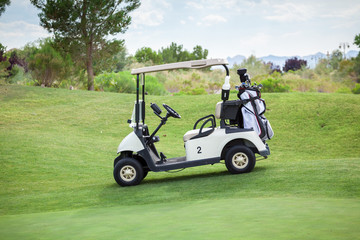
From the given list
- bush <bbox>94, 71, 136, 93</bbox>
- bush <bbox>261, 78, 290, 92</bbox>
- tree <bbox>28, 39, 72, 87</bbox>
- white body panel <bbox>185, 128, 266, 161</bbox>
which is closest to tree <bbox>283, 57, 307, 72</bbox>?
bush <bbox>261, 78, 290, 92</bbox>

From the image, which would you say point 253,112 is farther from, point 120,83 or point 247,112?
point 120,83

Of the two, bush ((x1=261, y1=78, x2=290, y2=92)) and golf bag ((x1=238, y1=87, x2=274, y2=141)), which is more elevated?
bush ((x1=261, y1=78, x2=290, y2=92))

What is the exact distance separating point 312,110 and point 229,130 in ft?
32.3

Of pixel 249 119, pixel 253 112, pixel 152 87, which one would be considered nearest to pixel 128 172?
pixel 249 119

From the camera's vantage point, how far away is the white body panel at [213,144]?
24.3ft

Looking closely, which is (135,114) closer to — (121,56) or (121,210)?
(121,210)

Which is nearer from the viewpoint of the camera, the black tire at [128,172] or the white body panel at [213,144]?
the white body panel at [213,144]

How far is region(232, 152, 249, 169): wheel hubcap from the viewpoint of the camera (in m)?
7.41

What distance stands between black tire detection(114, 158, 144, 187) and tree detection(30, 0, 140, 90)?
68.2ft

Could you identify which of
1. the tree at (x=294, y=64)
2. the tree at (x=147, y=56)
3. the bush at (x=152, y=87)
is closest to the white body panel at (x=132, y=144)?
the bush at (x=152, y=87)

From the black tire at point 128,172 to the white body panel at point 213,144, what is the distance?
868mm

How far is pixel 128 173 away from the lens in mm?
7656

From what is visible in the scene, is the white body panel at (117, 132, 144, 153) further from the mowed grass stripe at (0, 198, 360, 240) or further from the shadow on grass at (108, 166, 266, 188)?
the mowed grass stripe at (0, 198, 360, 240)

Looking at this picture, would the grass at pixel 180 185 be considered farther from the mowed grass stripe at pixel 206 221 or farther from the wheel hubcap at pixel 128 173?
the wheel hubcap at pixel 128 173
